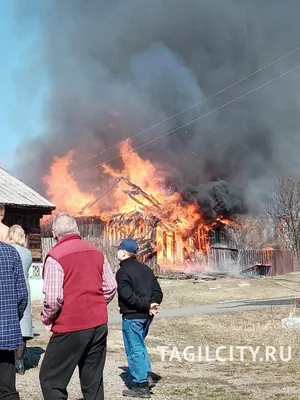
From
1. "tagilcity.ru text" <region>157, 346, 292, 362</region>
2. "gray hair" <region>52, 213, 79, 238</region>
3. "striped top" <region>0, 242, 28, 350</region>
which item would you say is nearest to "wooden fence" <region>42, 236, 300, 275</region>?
"tagilcity.ru text" <region>157, 346, 292, 362</region>

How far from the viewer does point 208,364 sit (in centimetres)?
893

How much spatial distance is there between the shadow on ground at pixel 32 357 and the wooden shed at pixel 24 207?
9.51 metres

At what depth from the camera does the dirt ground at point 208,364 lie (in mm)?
6855

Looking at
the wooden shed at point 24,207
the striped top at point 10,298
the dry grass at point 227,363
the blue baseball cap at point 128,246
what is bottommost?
the dry grass at point 227,363

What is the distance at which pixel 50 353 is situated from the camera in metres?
4.62

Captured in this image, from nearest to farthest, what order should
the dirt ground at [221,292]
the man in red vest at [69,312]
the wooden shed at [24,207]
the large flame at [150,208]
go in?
the man in red vest at [69,312] → the dirt ground at [221,292] → the wooden shed at [24,207] → the large flame at [150,208]

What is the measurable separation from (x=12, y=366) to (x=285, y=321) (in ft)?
27.8

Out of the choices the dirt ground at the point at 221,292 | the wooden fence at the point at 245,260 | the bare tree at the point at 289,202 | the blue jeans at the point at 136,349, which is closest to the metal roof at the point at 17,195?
the dirt ground at the point at 221,292

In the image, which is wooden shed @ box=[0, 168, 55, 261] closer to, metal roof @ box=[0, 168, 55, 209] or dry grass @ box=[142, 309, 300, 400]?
metal roof @ box=[0, 168, 55, 209]

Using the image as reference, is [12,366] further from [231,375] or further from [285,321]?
[285,321]

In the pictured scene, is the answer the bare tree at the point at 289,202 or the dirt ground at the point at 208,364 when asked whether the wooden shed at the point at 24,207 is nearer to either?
the dirt ground at the point at 208,364

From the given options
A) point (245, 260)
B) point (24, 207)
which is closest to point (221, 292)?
point (24, 207)

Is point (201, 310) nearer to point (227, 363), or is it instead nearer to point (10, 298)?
point (227, 363)

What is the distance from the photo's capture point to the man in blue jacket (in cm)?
443
